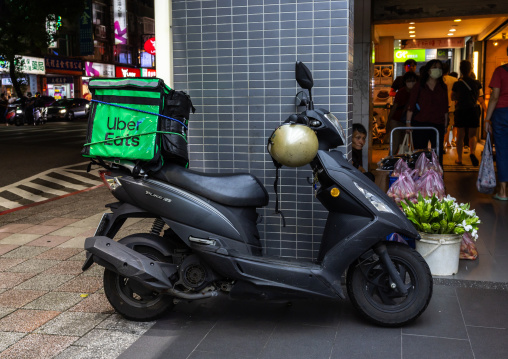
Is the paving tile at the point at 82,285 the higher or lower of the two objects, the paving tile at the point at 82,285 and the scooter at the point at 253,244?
the lower

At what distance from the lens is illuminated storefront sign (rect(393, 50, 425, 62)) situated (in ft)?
66.5

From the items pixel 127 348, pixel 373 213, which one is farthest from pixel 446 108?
pixel 127 348

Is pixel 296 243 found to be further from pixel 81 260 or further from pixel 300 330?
pixel 81 260

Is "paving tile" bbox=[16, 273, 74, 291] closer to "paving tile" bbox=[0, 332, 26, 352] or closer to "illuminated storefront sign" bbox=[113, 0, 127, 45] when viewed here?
"paving tile" bbox=[0, 332, 26, 352]

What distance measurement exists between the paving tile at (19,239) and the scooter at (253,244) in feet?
9.54

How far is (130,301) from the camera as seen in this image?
13.7 ft

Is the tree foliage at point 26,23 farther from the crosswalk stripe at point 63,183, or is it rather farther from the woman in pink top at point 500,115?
the woman in pink top at point 500,115

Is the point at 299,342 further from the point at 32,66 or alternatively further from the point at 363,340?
the point at 32,66

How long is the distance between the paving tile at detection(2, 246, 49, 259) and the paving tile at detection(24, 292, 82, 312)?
4.40ft

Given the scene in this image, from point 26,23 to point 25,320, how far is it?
1233 inches

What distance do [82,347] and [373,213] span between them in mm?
2070

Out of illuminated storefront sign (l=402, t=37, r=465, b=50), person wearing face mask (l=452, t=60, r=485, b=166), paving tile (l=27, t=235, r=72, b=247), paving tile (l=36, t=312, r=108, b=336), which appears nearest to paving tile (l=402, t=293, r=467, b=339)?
paving tile (l=36, t=312, r=108, b=336)

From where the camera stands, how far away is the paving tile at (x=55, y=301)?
4.54 metres

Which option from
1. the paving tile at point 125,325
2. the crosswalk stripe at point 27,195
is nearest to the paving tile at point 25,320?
the paving tile at point 125,325
